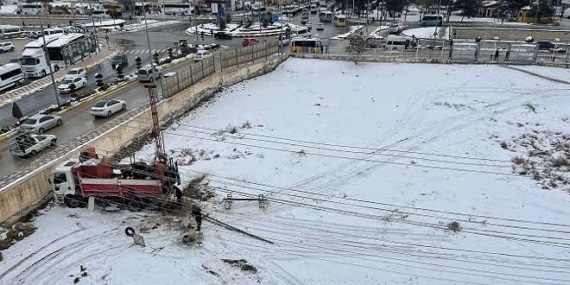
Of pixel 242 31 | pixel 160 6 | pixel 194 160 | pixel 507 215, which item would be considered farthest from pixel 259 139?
pixel 160 6

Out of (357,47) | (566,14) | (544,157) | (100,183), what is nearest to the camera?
(100,183)

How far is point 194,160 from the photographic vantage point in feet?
87.5

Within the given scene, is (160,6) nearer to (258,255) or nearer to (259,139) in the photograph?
(259,139)

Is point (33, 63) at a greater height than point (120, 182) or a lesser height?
greater

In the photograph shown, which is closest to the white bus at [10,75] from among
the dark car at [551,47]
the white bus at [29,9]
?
the dark car at [551,47]

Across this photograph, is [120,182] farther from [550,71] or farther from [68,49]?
[550,71]

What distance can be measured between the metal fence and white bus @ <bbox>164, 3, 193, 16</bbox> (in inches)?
2057

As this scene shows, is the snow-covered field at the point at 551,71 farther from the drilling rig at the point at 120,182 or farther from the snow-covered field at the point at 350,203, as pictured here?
the drilling rig at the point at 120,182

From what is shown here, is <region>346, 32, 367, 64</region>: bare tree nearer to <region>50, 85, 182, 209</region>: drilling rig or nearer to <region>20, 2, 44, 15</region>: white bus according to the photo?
<region>50, 85, 182, 209</region>: drilling rig

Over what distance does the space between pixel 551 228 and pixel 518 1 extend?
2670 inches

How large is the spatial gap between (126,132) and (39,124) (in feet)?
16.5

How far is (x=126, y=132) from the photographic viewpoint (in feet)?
91.7

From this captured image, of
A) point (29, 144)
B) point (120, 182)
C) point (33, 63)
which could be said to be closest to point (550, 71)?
point (120, 182)

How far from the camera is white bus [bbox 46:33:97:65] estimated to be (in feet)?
147
